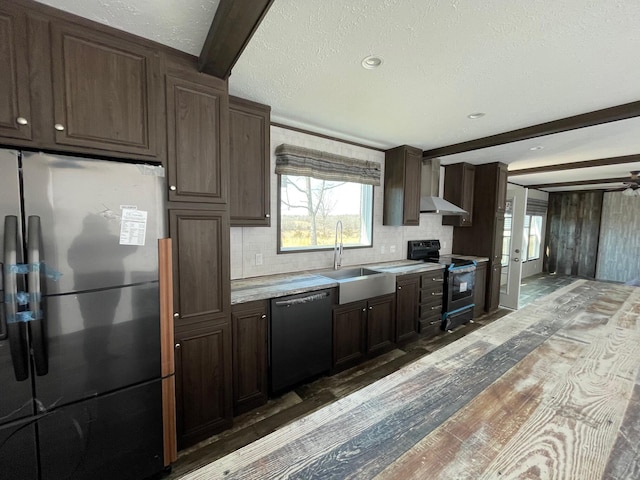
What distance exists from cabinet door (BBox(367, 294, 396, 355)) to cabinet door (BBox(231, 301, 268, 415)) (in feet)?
3.93

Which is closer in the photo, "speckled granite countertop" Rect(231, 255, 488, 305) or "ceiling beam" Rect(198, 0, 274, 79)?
"ceiling beam" Rect(198, 0, 274, 79)

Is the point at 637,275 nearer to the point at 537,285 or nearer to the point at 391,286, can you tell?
the point at 537,285

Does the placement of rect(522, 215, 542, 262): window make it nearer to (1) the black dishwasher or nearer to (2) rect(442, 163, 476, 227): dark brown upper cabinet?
(2) rect(442, 163, 476, 227): dark brown upper cabinet

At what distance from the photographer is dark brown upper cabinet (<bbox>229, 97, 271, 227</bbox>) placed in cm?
214

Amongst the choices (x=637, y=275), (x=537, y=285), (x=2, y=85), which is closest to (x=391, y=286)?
(x=2, y=85)

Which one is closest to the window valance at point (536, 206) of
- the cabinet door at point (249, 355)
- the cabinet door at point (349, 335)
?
the cabinet door at point (349, 335)

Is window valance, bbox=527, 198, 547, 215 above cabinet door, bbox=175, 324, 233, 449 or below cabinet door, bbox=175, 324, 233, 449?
above

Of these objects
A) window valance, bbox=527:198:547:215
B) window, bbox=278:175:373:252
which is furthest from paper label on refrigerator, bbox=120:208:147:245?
window valance, bbox=527:198:547:215

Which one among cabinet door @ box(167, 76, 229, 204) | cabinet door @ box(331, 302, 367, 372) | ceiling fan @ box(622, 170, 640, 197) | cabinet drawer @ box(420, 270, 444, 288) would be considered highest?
ceiling fan @ box(622, 170, 640, 197)

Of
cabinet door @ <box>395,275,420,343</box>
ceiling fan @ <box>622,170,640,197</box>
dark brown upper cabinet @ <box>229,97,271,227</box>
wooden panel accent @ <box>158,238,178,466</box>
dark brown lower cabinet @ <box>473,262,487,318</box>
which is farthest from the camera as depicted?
ceiling fan @ <box>622,170,640,197</box>

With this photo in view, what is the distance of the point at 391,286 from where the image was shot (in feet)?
9.75

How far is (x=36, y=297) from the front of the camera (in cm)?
116

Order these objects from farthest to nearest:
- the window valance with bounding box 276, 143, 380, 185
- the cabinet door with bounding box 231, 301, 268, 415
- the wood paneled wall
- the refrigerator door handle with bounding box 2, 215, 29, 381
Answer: the wood paneled wall
the window valance with bounding box 276, 143, 380, 185
the cabinet door with bounding box 231, 301, 268, 415
the refrigerator door handle with bounding box 2, 215, 29, 381

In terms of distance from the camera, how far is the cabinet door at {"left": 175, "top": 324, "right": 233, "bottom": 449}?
5.54 ft
